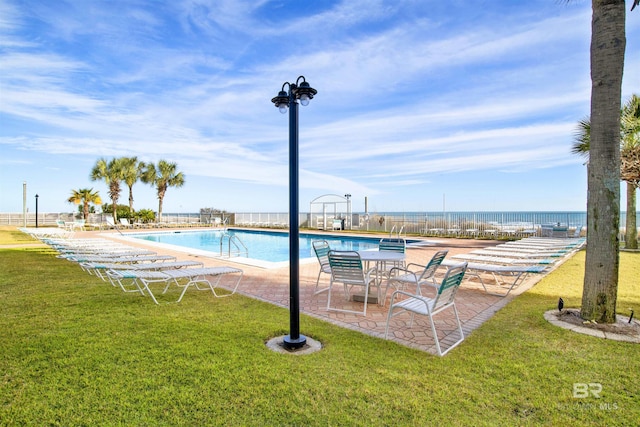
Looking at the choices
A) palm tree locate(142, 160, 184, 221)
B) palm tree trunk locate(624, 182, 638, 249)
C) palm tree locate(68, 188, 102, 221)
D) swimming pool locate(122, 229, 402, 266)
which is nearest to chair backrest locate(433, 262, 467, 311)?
swimming pool locate(122, 229, 402, 266)

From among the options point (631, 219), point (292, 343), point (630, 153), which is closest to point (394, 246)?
point (292, 343)

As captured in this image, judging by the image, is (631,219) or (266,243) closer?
(631,219)

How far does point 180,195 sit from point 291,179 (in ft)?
104

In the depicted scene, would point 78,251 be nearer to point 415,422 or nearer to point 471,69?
point 415,422

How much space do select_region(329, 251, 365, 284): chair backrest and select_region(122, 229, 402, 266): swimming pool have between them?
4267mm

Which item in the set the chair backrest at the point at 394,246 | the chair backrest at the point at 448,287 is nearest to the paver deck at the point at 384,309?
the chair backrest at the point at 448,287

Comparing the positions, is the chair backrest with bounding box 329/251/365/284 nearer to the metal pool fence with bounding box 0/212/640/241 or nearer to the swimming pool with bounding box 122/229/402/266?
the swimming pool with bounding box 122/229/402/266

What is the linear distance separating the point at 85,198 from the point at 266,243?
792 inches

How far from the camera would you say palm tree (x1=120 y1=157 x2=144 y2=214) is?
27953 mm

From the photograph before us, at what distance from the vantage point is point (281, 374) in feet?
8.90

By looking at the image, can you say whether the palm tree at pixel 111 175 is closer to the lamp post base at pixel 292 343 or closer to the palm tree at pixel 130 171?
the palm tree at pixel 130 171

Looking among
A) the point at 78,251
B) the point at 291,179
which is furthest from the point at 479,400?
the point at 78,251

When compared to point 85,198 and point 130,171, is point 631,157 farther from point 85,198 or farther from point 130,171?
point 85,198

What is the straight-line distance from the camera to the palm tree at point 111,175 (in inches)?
1088
